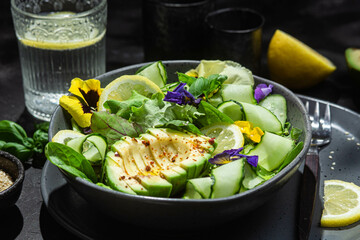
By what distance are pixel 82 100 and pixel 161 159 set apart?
1.05ft

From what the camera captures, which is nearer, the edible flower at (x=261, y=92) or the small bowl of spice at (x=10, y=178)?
the small bowl of spice at (x=10, y=178)

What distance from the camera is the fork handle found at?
125 centimetres

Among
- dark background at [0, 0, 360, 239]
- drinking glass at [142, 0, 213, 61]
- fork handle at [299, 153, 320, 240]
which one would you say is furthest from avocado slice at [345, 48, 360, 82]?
fork handle at [299, 153, 320, 240]

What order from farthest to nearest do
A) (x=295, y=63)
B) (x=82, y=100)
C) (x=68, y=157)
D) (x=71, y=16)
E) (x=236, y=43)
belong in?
(x=295, y=63) < (x=236, y=43) < (x=71, y=16) < (x=82, y=100) < (x=68, y=157)

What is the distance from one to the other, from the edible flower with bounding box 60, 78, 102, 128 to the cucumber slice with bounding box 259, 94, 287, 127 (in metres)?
0.46

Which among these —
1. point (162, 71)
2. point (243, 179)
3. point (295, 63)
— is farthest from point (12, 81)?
point (243, 179)

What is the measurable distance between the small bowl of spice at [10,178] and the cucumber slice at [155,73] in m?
0.42

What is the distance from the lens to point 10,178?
1392 mm

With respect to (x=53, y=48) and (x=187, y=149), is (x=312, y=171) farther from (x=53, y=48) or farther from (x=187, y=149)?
(x=53, y=48)

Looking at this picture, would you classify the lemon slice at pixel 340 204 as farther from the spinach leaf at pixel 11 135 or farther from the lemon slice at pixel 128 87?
the spinach leaf at pixel 11 135

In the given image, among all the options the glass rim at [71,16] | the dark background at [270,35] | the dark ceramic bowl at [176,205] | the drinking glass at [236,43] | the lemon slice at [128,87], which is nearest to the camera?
the dark ceramic bowl at [176,205]

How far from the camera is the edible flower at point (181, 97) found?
4.45ft

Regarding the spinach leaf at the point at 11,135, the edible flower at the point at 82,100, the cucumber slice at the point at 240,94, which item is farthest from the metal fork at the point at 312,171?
the spinach leaf at the point at 11,135

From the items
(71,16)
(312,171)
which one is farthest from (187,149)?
(71,16)
